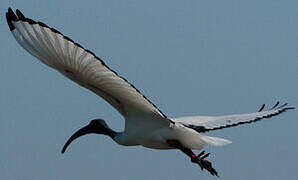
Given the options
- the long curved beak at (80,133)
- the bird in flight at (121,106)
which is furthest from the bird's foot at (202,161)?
the long curved beak at (80,133)

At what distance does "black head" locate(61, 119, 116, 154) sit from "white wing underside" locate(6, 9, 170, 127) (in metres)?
1.13

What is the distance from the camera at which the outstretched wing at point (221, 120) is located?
1156cm

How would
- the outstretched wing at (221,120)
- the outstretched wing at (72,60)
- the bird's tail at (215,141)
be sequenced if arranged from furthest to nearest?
1. the outstretched wing at (221,120)
2. the bird's tail at (215,141)
3. the outstretched wing at (72,60)

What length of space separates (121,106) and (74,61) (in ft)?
5.54

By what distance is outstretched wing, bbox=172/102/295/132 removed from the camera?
11.6m

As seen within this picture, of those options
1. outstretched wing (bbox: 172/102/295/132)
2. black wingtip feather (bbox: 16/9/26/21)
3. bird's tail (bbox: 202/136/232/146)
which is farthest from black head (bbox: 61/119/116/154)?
black wingtip feather (bbox: 16/9/26/21)

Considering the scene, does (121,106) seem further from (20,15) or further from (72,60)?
(20,15)

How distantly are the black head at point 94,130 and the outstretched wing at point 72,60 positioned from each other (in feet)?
3.96

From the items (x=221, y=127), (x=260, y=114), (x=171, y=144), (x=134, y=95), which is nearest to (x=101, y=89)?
(x=134, y=95)

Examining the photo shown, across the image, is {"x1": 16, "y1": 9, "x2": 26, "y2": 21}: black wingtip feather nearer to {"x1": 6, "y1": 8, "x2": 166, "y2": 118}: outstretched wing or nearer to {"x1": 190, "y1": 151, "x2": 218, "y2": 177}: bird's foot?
{"x1": 6, "y1": 8, "x2": 166, "y2": 118}: outstretched wing

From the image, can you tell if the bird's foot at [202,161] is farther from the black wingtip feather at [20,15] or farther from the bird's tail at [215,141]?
the black wingtip feather at [20,15]

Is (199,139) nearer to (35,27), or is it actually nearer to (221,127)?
(221,127)

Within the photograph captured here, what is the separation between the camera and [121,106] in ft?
35.1

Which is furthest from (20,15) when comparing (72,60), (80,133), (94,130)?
(80,133)
